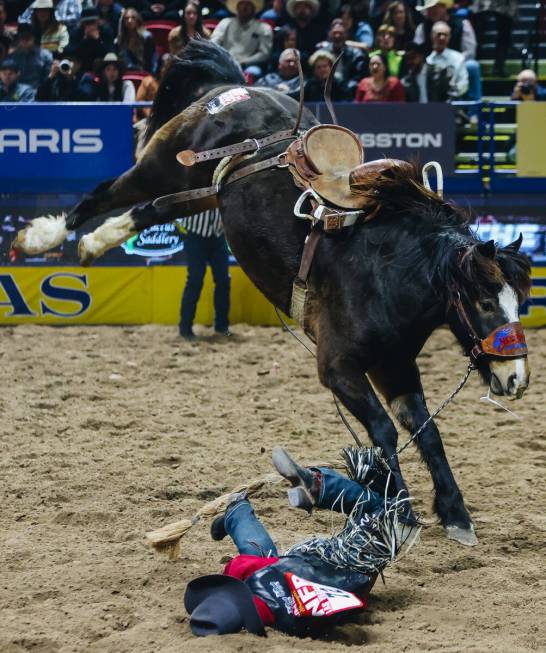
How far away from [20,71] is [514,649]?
32.4ft

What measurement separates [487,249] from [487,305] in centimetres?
25

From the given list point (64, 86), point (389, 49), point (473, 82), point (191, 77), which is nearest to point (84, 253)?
A: point (191, 77)

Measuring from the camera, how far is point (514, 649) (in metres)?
3.61

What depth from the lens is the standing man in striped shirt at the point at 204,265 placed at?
9.74m

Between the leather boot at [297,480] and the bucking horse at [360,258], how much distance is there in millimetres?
567

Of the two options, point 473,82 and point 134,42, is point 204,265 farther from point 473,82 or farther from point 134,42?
point 473,82

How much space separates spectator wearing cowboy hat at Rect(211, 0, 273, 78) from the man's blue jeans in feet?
29.2

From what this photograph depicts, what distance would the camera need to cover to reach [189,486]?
576cm

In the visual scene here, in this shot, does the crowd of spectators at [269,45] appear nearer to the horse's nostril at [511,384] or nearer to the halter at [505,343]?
the halter at [505,343]

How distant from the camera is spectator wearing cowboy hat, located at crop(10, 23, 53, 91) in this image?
1191 centimetres

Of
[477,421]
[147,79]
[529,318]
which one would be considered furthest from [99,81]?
[477,421]

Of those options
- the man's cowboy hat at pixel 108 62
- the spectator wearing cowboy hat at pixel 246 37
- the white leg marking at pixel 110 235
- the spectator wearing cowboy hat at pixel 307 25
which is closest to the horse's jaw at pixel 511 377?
the white leg marking at pixel 110 235

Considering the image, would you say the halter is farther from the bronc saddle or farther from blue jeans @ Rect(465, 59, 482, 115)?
blue jeans @ Rect(465, 59, 482, 115)

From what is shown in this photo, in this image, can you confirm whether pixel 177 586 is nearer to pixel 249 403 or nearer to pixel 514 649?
pixel 514 649
